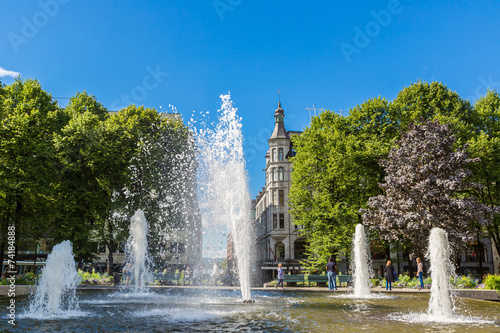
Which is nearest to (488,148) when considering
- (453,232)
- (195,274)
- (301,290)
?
(453,232)

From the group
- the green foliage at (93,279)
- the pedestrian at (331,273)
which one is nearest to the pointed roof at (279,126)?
the green foliage at (93,279)

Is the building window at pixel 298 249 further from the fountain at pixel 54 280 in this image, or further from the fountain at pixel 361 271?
the fountain at pixel 54 280

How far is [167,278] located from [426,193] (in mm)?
18647

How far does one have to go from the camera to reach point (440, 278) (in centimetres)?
1280

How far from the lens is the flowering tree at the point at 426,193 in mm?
25625

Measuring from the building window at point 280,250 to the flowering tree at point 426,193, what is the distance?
1391 inches

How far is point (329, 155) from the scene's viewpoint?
34594mm

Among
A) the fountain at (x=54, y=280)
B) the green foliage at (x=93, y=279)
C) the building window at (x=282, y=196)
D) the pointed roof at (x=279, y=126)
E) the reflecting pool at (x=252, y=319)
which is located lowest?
the green foliage at (x=93, y=279)

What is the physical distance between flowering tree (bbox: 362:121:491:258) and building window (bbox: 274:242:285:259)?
116ft

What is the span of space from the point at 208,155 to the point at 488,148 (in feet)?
67.4

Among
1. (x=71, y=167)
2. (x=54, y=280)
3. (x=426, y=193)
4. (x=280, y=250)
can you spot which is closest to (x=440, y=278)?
(x=54, y=280)

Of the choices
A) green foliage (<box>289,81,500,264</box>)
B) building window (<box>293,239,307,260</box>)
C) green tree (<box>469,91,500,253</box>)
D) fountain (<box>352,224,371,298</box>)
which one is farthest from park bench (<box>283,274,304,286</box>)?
building window (<box>293,239,307,260</box>)

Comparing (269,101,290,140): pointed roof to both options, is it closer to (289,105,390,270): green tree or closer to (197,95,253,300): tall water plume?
(289,105,390,270): green tree

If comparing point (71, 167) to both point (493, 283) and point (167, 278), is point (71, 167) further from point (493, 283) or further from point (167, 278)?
point (493, 283)
